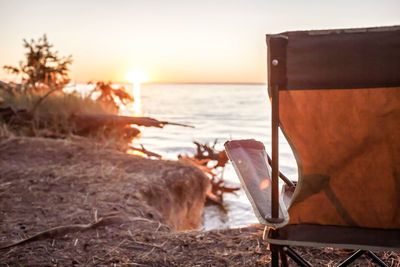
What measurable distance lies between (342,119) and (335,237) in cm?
45

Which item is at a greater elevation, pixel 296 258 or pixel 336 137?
pixel 336 137

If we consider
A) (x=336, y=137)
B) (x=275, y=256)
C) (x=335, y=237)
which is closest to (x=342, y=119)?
(x=336, y=137)

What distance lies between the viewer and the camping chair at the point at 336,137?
4.24ft

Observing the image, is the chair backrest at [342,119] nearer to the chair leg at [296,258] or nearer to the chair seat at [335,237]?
the chair seat at [335,237]

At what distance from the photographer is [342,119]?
4.49ft

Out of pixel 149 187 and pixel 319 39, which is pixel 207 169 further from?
pixel 319 39

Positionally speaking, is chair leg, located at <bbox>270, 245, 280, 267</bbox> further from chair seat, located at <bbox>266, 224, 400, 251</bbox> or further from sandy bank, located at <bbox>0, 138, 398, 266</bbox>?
sandy bank, located at <bbox>0, 138, 398, 266</bbox>

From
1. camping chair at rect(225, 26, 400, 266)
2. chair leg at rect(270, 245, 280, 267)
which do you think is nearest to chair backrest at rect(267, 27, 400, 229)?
camping chair at rect(225, 26, 400, 266)

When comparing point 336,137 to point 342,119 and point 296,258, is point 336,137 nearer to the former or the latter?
point 342,119

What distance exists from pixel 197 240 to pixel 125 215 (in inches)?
32.7

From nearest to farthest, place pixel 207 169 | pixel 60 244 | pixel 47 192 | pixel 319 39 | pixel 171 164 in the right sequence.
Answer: pixel 319 39, pixel 60 244, pixel 47 192, pixel 171 164, pixel 207 169

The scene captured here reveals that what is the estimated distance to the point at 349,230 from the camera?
1506 millimetres

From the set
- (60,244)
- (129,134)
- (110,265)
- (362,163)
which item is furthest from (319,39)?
(129,134)

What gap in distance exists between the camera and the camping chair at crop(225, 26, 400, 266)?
4.24 ft
